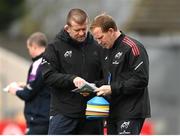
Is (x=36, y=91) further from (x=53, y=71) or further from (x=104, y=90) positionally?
(x=104, y=90)

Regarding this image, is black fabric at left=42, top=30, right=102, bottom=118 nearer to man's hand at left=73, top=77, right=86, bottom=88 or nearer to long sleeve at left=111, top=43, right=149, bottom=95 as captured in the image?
man's hand at left=73, top=77, right=86, bottom=88

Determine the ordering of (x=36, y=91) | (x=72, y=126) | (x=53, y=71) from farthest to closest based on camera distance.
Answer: (x=36, y=91) < (x=72, y=126) < (x=53, y=71)

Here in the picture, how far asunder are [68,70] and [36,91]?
166 centimetres

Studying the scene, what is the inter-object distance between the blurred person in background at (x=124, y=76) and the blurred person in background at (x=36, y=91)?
2101 mm

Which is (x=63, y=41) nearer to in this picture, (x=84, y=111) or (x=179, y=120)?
(x=84, y=111)

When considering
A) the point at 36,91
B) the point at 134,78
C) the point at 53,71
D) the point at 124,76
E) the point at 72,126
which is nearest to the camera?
the point at 134,78

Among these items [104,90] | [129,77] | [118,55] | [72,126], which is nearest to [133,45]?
[118,55]

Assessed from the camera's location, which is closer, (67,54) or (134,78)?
(134,78)

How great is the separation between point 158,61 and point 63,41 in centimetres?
1067

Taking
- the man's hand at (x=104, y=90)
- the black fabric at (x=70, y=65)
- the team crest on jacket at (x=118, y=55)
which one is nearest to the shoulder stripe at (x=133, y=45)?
the team crest on jacket at (x=118, y=55)

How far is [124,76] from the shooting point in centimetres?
1007

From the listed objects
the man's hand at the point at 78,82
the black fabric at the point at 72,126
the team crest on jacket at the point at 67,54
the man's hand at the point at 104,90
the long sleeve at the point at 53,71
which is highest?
the team crest on jacket at the point at 67,54

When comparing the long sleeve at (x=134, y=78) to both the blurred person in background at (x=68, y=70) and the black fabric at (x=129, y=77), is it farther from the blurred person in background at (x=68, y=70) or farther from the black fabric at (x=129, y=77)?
the blurred person in background at (x=68, y=70)

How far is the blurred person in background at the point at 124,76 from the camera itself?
391 inches
